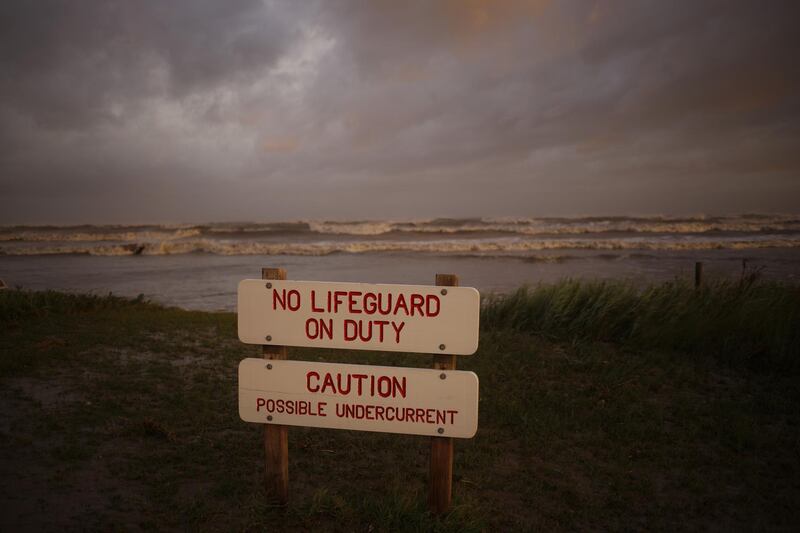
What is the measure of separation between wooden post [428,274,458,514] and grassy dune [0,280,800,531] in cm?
13

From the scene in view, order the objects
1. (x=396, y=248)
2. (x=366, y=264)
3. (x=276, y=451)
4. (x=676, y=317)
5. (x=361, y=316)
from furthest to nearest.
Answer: (x=396, y=248)
(x=366, y=264)
(x=676, y=317)
(x=276, y=451)
(x=361, y=316)

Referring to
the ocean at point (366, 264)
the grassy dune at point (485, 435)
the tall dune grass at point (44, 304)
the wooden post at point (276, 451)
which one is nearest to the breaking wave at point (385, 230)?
the ocean at point (366, 264)

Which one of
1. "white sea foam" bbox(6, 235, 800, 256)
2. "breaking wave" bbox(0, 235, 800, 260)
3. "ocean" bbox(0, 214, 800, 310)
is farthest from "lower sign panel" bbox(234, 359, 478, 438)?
"white sea foam" bbox(6, 235, 800, 256)

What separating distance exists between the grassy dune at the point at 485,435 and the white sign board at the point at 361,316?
47.3 inches

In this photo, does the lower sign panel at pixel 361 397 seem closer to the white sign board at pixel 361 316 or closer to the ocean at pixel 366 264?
the white sign board at pixel 361 316

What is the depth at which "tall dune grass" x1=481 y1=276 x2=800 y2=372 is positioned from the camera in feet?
23.1

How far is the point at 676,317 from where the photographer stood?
7762 millimetres

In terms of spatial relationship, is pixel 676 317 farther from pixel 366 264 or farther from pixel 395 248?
pixel 395 248

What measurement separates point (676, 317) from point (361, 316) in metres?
6.71

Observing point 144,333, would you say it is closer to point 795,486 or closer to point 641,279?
point 795,486

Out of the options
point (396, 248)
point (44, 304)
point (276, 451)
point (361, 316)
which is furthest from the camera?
point (396, 248)

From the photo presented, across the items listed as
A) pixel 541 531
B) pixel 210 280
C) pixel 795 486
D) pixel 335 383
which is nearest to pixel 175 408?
pixel 335 383

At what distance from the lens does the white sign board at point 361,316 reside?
9.68ft

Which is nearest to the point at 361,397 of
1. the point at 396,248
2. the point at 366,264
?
the point at 366,264
